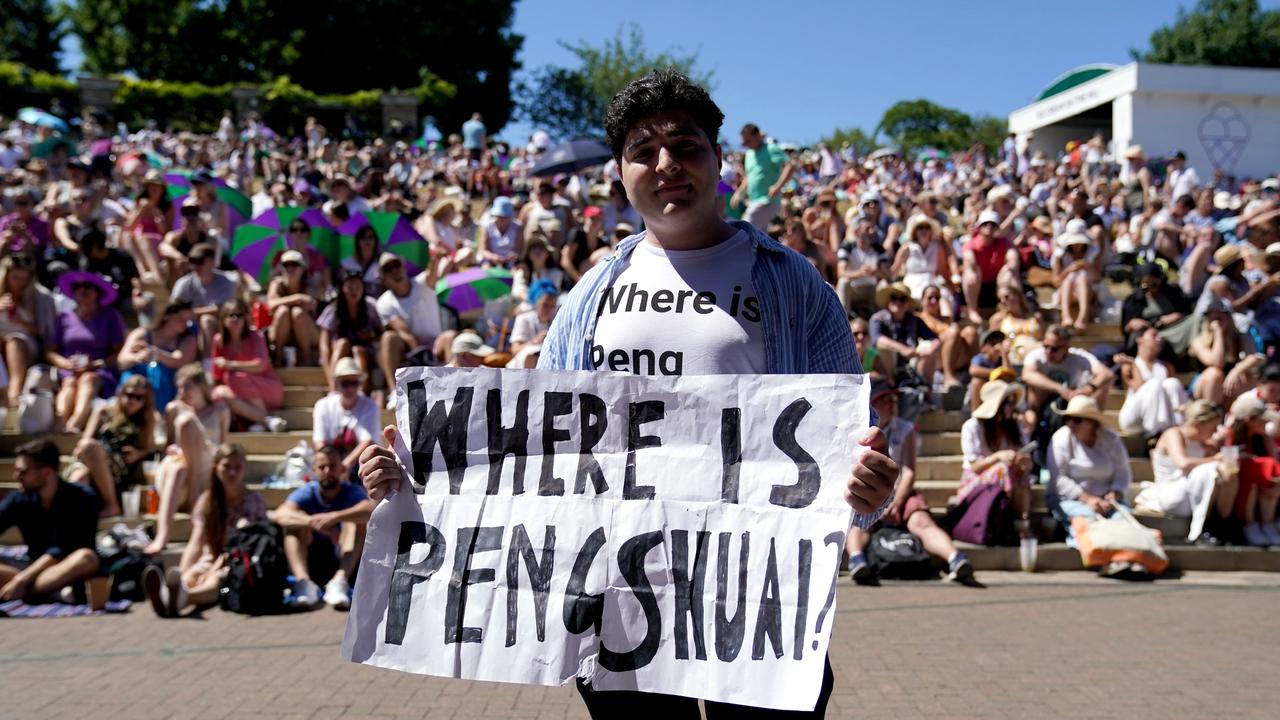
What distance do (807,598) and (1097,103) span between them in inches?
1349

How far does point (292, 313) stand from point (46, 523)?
12.6ft

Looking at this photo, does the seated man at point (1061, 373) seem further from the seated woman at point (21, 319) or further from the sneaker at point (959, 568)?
the seated woman at point (21, 319)

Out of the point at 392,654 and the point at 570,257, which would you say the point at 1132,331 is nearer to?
the point at 570,257

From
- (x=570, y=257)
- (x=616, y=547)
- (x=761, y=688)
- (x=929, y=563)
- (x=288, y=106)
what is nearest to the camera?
(x=761, y=688)

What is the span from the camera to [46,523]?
7.57 meters

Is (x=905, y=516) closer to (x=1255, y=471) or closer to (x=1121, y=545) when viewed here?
(x=1121, y=545)

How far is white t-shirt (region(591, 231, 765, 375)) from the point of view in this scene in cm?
259

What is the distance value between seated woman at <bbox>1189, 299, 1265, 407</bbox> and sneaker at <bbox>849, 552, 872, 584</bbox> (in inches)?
170

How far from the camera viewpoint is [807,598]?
8.10ft

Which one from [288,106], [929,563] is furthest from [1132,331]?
[288,106]

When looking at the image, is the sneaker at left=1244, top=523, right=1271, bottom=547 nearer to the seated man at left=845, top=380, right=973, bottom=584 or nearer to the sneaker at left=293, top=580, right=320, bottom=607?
the seated man at left=845, top=380, right=973, bottom=584

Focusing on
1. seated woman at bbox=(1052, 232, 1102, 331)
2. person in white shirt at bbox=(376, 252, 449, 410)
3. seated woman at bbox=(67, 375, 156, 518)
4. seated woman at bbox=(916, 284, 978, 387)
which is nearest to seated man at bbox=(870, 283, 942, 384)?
seated woman at bbox=(916, 284, 978, 387)

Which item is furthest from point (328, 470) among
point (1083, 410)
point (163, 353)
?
point (1083, 410)

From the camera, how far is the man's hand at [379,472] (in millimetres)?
2689
